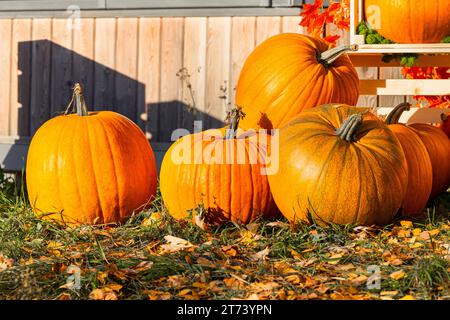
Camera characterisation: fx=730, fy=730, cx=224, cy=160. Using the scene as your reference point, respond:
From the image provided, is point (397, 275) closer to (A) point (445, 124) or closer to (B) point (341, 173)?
(B) point (341, 173)

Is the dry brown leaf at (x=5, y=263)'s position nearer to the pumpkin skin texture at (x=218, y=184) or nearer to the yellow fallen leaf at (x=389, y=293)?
the pumpkin skin texture at (x=218, y=184)

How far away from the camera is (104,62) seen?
612 cm

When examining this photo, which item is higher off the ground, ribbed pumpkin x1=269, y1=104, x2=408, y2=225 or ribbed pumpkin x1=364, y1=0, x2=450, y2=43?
ribbed pumpkin x1=364, y1=0, x2=450, y2=43

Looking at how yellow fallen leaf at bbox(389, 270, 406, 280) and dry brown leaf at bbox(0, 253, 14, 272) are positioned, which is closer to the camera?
yellow fallen leaf at bbox(389, 270, 406, 280)

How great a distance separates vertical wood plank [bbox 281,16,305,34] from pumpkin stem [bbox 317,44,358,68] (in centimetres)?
165

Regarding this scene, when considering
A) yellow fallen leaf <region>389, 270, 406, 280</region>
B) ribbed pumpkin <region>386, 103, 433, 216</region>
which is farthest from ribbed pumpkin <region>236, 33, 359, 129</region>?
yellow fallen leaf <region>389, 270, 406, 280</region>

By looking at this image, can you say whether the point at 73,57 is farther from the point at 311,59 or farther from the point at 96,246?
the point at 96,246

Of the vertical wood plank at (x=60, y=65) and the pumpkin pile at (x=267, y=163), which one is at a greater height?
the vertical wood plank at (x=60, y=65)

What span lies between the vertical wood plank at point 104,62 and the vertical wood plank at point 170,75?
45 centimetres

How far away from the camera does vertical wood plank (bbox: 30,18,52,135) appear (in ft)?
20.6

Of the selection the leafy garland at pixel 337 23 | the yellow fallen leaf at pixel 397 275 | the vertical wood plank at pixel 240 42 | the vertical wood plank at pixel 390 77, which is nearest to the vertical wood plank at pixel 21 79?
the vertical wood plank at pixel 240 42

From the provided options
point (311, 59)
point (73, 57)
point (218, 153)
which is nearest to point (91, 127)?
point (218, 153)

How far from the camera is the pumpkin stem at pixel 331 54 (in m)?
3.89

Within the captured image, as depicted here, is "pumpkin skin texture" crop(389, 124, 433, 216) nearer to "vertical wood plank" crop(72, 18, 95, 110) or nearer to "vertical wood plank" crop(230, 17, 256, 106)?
"vertical wood plank" crop(230, 17, 256, 106)
